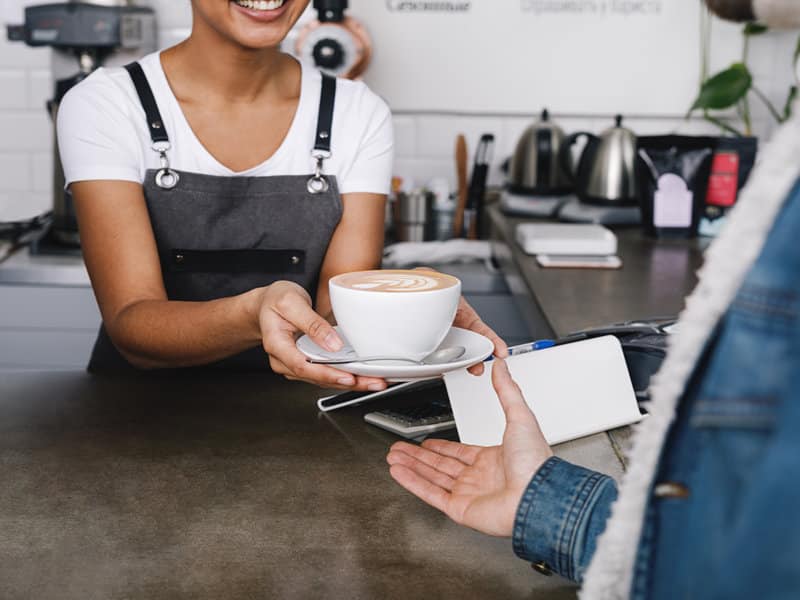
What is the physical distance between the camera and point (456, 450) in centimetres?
96

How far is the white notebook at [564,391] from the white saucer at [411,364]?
31mm

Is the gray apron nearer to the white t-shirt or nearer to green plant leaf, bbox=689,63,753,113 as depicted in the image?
the white t-shirt

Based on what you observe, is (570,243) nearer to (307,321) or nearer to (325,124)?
(325,124)

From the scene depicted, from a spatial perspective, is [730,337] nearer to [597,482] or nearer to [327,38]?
[597,482]

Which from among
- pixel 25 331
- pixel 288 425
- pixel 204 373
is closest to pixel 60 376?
pixel 204 373

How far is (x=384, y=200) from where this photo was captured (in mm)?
1797

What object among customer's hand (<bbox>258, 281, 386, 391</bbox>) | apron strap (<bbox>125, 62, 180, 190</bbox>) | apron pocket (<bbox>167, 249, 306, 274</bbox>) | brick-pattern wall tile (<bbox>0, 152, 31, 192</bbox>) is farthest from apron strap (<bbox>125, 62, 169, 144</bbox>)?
brick-pattern wall tile (<bbox>0, 152, 31, 192</bbox>)

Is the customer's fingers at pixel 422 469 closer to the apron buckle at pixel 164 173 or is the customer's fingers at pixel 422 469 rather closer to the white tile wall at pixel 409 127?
the apron buckle at pixel 164 173

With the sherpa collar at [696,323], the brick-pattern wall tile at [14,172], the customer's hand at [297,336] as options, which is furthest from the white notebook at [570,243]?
the brick-pattern wall tile at [14,172]

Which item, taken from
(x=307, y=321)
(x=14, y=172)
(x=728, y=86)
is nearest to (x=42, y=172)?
(x=14, y=172)

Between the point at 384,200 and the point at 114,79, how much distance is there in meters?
0.52

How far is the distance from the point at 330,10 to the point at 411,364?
188cm

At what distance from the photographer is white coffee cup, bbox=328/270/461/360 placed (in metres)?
1.01

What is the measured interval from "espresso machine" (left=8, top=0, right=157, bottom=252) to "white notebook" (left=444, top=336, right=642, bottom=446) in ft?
5.21
